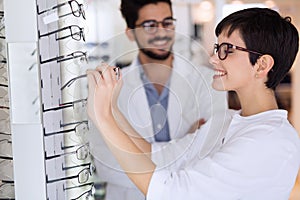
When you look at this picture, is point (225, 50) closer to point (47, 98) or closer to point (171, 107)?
point (47, 98)

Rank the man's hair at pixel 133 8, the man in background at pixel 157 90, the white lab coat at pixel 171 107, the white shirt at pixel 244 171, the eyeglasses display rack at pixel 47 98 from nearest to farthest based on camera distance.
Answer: the eyeglasses display rack at pixel 47 98 → the white shirt at pixel 244 171 → the white lab coat at pixel 171 107 → the man in background at pixel 157 90 → the man's hair at pixel 133 8

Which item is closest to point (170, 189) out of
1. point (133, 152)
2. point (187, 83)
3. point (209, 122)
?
point (133, 152)

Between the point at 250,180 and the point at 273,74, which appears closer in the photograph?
the point at 250,180

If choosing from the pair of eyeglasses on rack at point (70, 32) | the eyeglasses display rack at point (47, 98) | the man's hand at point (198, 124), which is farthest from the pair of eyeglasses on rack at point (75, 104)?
the man's hand at point (198, 124)

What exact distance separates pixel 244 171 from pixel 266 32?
0.30m

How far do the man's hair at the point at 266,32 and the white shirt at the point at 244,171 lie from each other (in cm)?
14

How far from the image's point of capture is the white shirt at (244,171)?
0.86m

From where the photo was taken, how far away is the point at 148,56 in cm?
158

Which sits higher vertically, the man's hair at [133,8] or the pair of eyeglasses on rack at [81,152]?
the man's hair at [133,8]

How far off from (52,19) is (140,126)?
0.53 metres

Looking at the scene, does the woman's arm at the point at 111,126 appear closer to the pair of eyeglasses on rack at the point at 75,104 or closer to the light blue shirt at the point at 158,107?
the pair of eyeglasses on rack at the point at 75,104

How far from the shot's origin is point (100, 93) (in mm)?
793

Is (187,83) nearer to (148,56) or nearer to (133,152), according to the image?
(148,56)

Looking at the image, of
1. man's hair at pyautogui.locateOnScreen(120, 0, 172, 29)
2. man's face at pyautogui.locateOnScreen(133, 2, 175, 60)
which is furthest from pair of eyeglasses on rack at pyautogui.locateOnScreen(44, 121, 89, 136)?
man's hair at pyautogui.locateOnScreen(120, 0, 172, 29)
